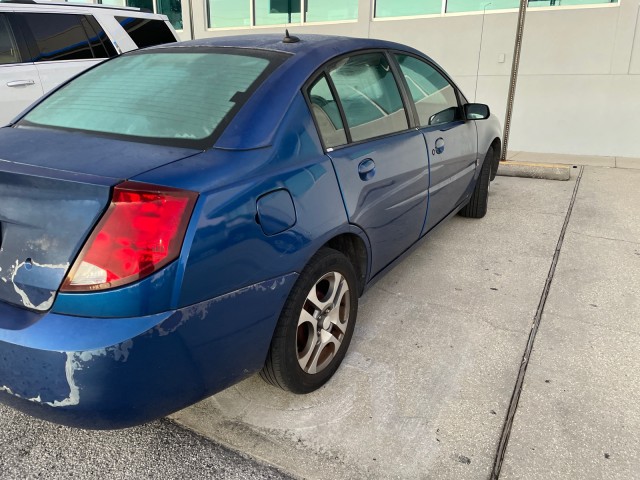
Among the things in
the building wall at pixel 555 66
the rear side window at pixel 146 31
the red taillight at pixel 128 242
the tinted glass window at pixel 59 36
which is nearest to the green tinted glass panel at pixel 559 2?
the building wall at pixel 555 66

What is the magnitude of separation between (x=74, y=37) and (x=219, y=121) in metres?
4.76

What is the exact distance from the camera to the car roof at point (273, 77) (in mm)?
2020

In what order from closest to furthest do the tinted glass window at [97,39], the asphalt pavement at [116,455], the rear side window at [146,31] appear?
the asphalt pavement at [116,455] → the tinted glass window at [97,39] → the rear side window at [146,31]

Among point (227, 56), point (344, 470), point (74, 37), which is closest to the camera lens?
point (344, 470)

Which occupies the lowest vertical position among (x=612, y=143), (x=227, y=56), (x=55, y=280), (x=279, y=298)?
(x=612, y=143)

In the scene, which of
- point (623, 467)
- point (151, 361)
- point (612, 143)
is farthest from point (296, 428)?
point (612, 143)

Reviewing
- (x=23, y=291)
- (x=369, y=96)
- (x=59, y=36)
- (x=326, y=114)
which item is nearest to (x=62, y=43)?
(x=59, y=36)

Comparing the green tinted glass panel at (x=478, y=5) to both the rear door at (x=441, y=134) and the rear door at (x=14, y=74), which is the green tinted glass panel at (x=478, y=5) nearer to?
the rear door at (x=441, y=134)

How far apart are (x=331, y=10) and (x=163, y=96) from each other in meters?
8.41

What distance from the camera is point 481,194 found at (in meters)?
4.80

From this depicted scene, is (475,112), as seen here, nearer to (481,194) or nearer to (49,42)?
(481,194)

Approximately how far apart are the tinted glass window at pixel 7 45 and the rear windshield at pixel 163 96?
10.6 ft

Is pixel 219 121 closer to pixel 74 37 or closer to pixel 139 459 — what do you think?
pixel 139 459

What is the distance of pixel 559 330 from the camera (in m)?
3.02
